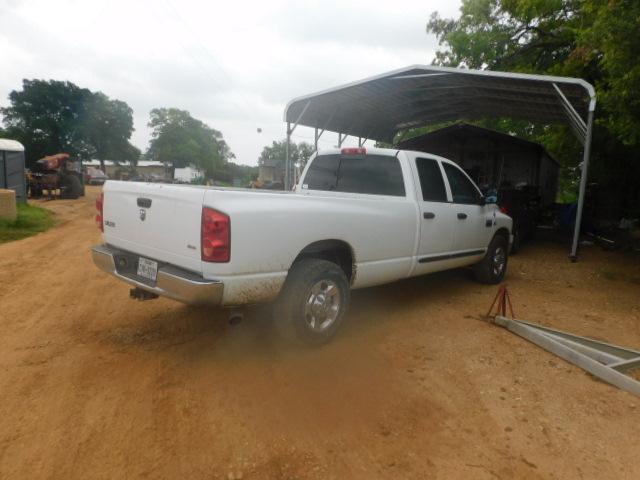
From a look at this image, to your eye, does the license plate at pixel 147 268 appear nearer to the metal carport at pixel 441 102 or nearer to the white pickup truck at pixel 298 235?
the white pickup truck at pixel 298 235

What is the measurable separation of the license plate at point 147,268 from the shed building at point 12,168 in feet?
44.5

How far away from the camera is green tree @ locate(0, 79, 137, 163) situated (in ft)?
142

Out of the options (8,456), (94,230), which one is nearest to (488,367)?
(8,456)

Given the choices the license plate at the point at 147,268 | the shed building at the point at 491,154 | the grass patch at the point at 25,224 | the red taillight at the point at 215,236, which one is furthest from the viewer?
the shed building at the point at 491,154

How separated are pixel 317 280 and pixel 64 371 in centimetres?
209

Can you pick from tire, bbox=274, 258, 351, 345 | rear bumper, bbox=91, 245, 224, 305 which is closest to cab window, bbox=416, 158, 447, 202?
tire, bbox=274, 258, 351, 345

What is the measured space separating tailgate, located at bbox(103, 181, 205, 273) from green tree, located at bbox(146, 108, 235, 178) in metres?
63.7

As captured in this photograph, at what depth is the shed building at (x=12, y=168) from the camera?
13.3 m

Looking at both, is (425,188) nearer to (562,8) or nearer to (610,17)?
(610,17)

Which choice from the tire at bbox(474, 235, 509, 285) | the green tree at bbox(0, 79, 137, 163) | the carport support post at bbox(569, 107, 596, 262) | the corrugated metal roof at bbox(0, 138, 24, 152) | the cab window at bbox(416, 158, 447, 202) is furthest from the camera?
the green tree at bbox(0, 79, 137, 163)

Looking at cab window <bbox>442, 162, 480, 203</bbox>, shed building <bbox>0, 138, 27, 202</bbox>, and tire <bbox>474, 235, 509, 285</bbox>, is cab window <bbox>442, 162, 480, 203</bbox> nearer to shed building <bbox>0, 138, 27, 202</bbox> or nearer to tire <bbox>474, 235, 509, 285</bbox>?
tire <bbox>474, 235, 509, 285</bbox>

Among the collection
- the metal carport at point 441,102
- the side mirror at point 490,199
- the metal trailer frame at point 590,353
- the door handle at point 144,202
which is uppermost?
the metal carport at point 441,102

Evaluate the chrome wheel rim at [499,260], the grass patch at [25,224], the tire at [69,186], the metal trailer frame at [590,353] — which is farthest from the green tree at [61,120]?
the metal trailer frame at [590,353]

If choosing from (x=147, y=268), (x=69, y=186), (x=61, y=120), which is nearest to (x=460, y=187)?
(x=147, y=268)
